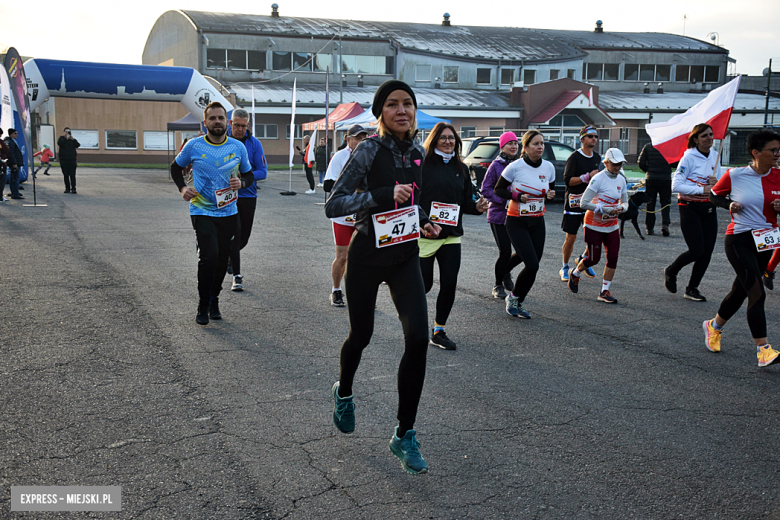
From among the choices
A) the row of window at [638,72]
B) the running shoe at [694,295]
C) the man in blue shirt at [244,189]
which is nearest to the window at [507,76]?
the row of window at [638,72]

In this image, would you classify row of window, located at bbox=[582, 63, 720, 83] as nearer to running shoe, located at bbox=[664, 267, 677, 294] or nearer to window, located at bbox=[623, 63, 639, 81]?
window, located at bbox=[623, 63, 639, 81]

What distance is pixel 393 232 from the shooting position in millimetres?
3637

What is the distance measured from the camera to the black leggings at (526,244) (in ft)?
22.7

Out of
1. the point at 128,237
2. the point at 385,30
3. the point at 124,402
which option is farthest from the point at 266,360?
the point at 385,30

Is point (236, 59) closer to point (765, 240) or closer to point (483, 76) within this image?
point (483, 76)

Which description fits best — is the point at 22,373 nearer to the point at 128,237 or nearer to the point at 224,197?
the point at 224,197

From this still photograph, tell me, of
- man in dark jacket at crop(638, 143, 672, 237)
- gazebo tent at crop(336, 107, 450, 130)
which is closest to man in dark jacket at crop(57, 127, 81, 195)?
gazebo tent at crop(336, 107, 450, 130)

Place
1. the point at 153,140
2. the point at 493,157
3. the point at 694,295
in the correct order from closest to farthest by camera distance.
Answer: the point at 694,295 → the point at 493,157 → the point at 153,140

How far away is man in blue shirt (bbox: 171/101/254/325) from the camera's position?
6469 mm

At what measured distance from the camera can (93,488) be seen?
3262mm

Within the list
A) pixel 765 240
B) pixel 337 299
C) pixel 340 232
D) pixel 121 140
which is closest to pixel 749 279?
pixel 765 240

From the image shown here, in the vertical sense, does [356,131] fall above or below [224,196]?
above

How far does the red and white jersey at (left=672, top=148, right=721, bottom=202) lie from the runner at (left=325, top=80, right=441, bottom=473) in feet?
16.4

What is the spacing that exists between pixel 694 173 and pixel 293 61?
148 feet
